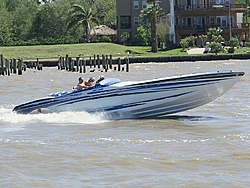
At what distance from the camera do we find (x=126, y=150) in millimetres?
14672

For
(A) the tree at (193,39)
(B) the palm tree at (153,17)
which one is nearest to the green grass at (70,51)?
(B) the palm tree at (153,17)

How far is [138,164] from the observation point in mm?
13227

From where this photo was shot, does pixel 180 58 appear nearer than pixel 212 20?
Yes

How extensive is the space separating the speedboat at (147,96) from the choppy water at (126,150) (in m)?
0.30

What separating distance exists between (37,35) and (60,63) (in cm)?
3368

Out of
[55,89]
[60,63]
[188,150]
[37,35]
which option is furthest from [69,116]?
[37,35]

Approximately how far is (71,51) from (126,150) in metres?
60.0

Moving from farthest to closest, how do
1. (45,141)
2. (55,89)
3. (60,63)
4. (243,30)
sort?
(243,30)
(60,63)
(55,89)
(45,141)

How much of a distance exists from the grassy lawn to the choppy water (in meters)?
50.7

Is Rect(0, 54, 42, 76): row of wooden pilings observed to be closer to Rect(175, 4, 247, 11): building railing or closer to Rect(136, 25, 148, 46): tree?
Rect(175, 4, 247, 11): building railing

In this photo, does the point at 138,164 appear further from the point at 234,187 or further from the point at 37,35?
the point at 37,35

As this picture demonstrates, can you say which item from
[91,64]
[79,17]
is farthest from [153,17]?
[79,17]

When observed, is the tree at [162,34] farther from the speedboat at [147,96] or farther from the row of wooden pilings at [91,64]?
the speedboat at [147,96]

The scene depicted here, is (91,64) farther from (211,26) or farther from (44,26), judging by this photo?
(44,26)
